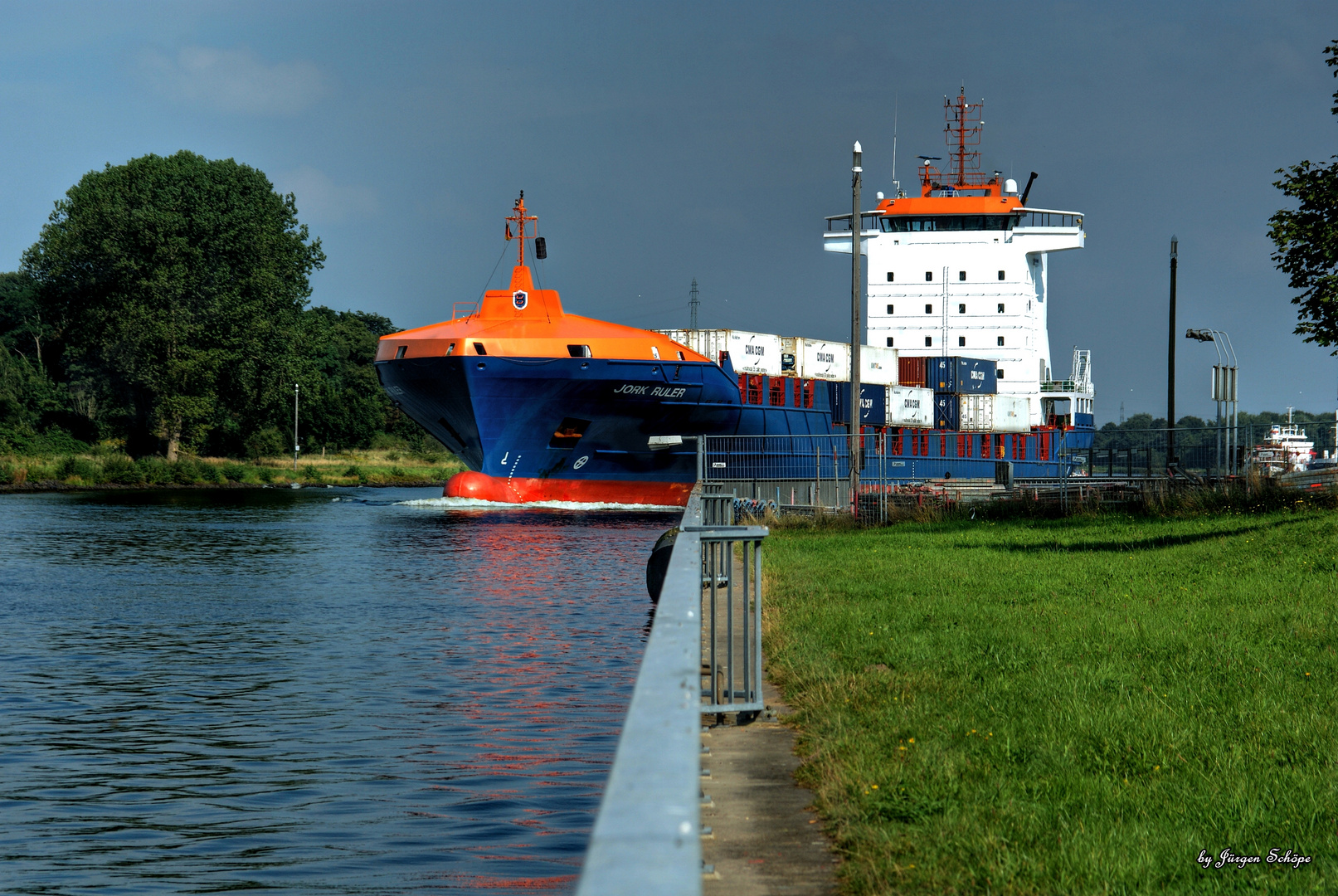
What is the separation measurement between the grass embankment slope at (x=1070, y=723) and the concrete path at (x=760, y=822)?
6.4 inches

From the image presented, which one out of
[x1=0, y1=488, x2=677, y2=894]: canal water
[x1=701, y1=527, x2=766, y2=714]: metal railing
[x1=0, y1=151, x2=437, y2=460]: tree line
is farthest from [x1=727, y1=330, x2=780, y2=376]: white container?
[x1=701, y1=527, x2=766, y2=714]: metal railing

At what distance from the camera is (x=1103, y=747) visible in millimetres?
6531

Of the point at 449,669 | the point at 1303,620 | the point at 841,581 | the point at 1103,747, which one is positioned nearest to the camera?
the point at 1103,747

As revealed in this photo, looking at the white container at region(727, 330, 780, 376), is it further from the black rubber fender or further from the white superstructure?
the black rubber fender

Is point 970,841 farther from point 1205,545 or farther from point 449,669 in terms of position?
point 1205,545

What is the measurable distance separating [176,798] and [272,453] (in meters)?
76.3

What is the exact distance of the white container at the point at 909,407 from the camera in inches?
1996

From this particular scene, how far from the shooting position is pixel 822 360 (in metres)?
51.1

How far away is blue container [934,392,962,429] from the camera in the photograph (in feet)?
177

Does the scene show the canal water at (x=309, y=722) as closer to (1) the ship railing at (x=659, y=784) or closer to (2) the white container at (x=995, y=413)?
(1) the ship railing at (x=659, y=784)

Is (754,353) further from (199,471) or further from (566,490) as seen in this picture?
(199,471)

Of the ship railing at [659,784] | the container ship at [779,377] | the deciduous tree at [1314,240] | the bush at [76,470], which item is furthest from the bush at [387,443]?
the ship railing at [659,784]

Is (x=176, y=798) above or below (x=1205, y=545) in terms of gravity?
below

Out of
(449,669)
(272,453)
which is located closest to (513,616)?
(449,669)
